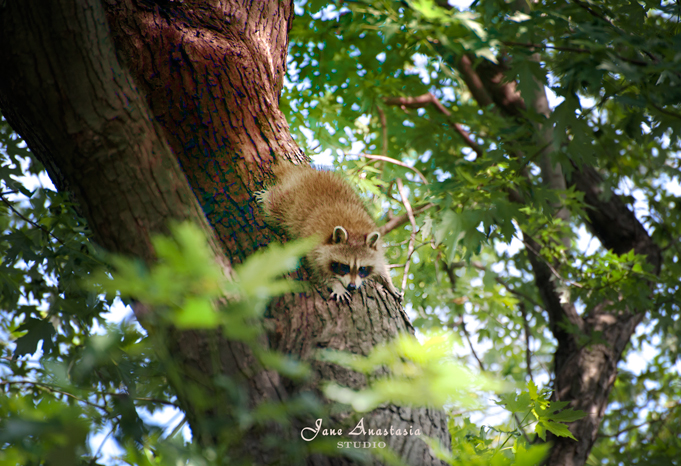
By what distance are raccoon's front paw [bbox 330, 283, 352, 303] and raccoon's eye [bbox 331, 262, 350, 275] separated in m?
0.50

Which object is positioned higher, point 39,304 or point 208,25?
point 208,25

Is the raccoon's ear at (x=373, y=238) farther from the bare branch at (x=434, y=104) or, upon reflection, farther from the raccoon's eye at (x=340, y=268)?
the bare branch at (x=434, y=104)

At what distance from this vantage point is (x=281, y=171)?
8.29 ft

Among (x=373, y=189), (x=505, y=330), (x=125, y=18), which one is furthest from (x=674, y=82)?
(x=505, y=330)

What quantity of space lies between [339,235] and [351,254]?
0.16 metres

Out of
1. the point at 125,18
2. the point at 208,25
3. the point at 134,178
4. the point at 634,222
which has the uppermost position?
the point at 634,222

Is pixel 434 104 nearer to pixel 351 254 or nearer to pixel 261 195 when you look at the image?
pixel 351 254

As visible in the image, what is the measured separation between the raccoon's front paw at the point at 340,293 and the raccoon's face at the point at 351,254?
1.27 feet

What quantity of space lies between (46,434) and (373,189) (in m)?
3.15

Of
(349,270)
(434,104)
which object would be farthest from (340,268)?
(434,104)

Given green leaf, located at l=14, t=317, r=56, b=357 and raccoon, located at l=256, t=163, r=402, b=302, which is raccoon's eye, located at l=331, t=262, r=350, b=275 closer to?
raccoon, located at l=256, t=163, r=402, b=302

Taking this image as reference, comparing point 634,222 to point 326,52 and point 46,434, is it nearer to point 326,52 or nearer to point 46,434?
point 326,52

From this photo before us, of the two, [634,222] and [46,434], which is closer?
[46,434]

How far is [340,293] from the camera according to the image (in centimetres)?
219
